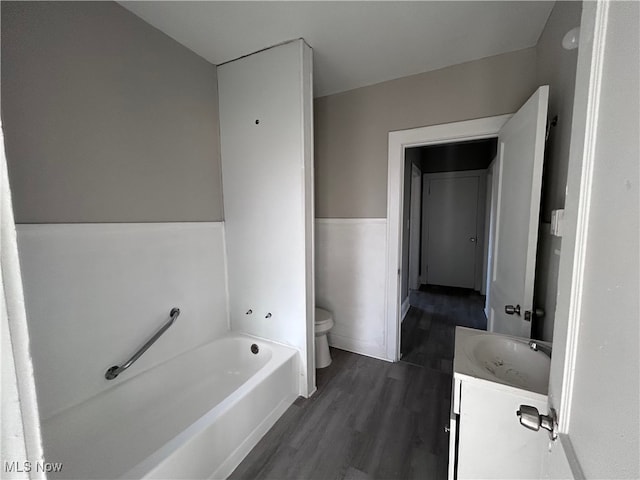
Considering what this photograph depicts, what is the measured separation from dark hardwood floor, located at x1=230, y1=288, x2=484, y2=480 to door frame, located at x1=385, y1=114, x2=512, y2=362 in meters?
0.32

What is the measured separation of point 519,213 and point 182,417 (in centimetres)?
237

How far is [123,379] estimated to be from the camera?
1.49 meters

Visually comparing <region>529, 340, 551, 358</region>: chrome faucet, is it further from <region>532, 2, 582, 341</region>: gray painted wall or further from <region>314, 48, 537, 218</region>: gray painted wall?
<region>314, 48, 537, 218</region>: gray painted wall

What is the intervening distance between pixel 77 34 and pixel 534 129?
2.32m

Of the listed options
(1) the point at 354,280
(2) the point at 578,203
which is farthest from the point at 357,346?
(2) the point at 578,203

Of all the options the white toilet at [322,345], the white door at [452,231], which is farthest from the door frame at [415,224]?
the white toilet at [322,345]

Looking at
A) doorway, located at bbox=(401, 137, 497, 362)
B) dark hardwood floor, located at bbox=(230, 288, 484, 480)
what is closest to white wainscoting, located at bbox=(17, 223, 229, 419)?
dark hardwood floor, located at bbox=(230, 288, 484, 480)

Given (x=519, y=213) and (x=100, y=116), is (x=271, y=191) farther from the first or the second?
(x=519, y=213)

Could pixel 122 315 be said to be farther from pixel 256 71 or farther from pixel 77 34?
pixel 256 71

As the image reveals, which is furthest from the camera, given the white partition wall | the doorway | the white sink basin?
the doorway

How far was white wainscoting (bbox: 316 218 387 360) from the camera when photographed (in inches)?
93.1

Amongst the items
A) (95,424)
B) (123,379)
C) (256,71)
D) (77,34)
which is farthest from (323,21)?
(95,424)

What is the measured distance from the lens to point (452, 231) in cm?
439

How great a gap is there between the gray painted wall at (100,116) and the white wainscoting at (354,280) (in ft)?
4.07
